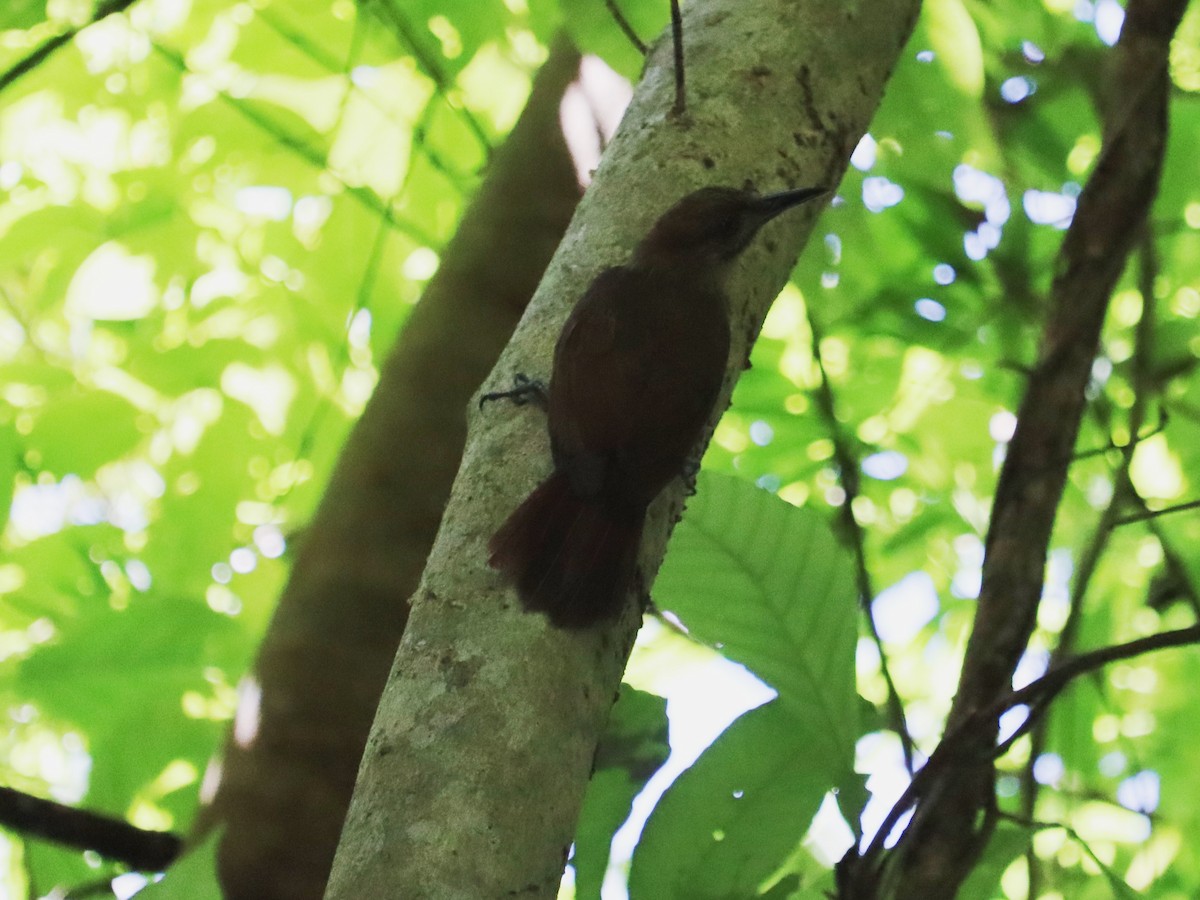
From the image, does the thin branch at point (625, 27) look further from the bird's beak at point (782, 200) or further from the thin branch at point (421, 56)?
the thin branch at point (421, 56)

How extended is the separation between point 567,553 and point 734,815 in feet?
1.30

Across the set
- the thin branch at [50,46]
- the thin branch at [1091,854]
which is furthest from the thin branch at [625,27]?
the thin branch at [1091,854]

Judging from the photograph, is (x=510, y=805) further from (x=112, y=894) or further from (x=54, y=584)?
(x=54, y=584)

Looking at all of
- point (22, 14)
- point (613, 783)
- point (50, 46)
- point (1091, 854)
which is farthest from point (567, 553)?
point (22, 14)

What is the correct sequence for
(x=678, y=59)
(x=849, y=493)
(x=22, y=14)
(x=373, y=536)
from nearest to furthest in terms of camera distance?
(x=678, y=59)
(x=373, y=536)
(x=22, y=14)
(x=849, y=493)

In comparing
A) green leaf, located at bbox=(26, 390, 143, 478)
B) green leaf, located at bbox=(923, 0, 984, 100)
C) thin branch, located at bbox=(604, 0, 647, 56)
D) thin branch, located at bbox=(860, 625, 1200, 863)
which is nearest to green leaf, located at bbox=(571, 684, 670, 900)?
thin branch, located at bbox=(860, 625, 1200, 863)

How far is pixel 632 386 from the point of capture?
176cm

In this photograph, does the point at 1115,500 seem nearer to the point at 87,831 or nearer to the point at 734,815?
the point at 734,815

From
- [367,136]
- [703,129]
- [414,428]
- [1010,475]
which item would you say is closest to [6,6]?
[367,136]

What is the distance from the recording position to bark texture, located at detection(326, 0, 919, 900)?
3.43ft

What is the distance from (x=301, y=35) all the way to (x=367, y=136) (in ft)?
0.91

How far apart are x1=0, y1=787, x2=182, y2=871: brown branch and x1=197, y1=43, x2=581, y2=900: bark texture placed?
9 centimetres

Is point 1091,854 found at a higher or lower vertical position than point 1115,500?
lower

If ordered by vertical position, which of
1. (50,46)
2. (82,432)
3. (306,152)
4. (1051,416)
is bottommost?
(82,432)
